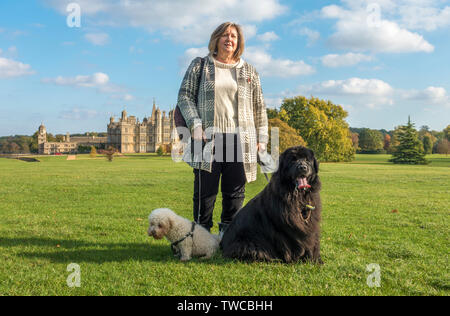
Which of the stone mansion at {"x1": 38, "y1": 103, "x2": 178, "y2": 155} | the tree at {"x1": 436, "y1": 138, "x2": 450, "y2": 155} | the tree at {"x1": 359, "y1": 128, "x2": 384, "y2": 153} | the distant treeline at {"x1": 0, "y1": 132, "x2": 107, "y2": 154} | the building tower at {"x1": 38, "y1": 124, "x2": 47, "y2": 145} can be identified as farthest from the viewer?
the stone mansion at {"x1": 38, "y1": 103, "x2": 178, "y2": 155}

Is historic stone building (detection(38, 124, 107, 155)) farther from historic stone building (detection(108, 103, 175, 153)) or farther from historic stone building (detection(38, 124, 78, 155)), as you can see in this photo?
historic stone building (detection(108, 103, 175, 153))

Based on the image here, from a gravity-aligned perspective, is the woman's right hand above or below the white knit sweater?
below

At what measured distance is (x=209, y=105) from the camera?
4.34 m

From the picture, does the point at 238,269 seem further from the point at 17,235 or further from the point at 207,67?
the point at 17,235

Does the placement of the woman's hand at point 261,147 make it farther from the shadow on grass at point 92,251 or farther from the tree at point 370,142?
the tree at point 370,142

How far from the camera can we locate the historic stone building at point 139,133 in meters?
134

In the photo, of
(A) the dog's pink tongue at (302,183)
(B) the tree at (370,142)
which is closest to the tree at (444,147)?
(B) the tree at (370,142)

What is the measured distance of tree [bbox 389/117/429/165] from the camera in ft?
154

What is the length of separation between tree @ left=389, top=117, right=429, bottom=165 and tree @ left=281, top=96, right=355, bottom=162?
7.20 metres

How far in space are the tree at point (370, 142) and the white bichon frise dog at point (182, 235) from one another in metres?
85.1

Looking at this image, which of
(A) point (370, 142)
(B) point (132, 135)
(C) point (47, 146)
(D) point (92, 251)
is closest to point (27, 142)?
(C) point (47, 146)

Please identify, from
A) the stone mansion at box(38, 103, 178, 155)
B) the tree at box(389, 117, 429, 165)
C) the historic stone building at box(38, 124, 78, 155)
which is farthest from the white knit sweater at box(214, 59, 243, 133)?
the historic stone building at box(38, 124, 78, 155)
